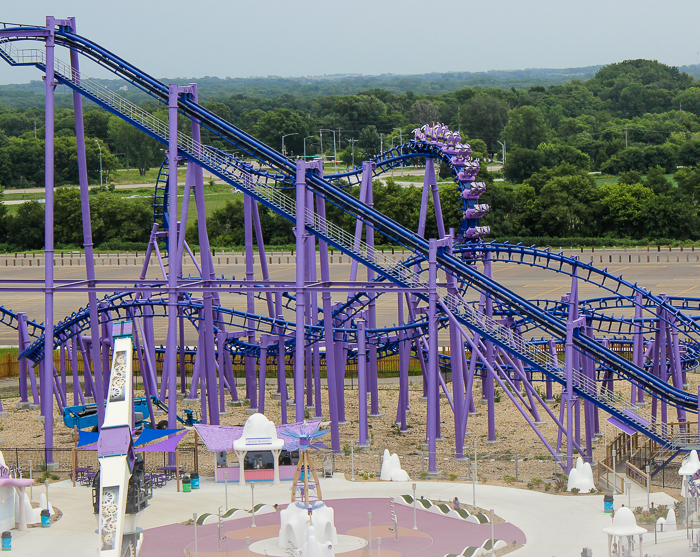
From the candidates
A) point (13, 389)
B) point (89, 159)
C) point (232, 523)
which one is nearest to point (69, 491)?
point (232, 523)

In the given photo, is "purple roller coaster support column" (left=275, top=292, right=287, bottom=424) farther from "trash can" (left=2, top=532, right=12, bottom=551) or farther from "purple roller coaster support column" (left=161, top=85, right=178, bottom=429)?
"trash can" (left=2, top=532, right=12, bottom=551)

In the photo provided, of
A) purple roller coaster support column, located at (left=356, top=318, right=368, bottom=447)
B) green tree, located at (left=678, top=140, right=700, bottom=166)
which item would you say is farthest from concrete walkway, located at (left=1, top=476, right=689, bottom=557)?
green tree, located at (left=678, top=140, right=700, bottom=166)

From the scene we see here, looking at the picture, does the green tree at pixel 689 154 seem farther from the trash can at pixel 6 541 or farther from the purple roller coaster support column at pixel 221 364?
the trash can at pixel 6 541

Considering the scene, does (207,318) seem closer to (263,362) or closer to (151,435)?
(263,362)

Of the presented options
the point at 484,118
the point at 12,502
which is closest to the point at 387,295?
the point at 12,502

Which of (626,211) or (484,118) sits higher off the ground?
(484,118)

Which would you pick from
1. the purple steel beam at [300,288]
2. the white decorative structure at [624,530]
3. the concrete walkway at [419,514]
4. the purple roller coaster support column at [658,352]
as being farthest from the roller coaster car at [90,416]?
the white decorative structure at [624,530]
